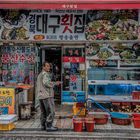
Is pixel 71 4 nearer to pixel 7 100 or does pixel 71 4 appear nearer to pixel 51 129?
pixel 7 100

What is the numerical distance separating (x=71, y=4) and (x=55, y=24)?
55.8 inches

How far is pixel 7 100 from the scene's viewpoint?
40.8 ft

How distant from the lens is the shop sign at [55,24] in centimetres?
1358

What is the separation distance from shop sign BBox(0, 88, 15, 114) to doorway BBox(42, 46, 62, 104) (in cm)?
318

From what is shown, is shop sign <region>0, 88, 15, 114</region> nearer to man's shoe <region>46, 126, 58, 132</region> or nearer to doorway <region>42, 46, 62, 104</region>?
man's shoe <region>46, 126, 58, 132</region>

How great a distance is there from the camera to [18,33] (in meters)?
13.7

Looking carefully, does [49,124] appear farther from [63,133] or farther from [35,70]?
[35,70]

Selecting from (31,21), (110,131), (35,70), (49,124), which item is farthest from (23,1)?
(110,131)

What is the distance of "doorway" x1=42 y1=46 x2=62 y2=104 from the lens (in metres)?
15.3

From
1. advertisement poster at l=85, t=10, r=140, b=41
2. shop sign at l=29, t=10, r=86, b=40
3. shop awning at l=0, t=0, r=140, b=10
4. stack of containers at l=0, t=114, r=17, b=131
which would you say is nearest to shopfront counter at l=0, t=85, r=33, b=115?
stack of containers at l=0, t=114, r=17, b=131

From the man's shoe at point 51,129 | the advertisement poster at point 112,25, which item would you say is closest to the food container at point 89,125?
the man's shoe at point 51,129

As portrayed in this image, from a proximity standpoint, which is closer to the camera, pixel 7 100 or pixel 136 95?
pixel 7 100

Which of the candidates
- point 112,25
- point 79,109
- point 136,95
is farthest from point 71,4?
point 136,95

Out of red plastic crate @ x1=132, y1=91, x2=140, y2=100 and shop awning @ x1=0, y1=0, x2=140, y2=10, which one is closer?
shop awning @ x1=0, y1=0, x2=140, y2=10
